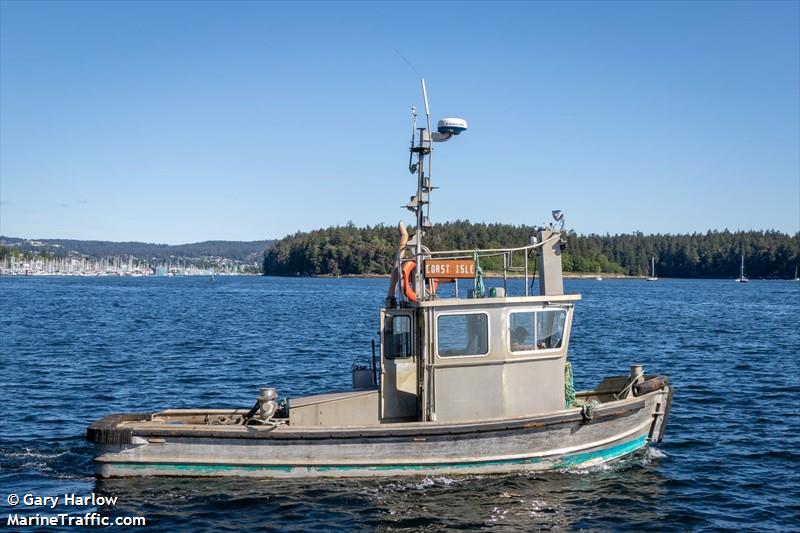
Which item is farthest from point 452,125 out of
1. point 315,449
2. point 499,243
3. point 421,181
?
point 499,243

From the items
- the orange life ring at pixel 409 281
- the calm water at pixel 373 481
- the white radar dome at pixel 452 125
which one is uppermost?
the white radar dome at pixel 452 125

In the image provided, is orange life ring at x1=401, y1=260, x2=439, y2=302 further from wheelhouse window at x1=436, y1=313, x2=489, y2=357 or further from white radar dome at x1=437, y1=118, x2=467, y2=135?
white radar dome at x1=437, y1=118, x2=467, y2=135

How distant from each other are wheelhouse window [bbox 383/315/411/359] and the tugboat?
0.8 inches

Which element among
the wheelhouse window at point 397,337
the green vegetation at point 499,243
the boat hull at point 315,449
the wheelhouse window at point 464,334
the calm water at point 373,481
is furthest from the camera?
the green vegetation at point 499,243

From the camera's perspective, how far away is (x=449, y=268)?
14.0 m

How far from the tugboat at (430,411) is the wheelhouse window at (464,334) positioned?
21 mm

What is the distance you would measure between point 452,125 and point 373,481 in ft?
21.3

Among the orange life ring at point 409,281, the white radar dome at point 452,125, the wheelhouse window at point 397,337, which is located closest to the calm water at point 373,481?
the wheelhouse window at point 397,337

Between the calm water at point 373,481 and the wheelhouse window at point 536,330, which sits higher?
the wheelhouse window at point 536,330

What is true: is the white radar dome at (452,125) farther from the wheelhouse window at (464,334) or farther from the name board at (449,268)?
the wheelhouse window at (464,334)

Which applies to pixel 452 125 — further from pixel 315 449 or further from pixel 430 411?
pixel 315 449

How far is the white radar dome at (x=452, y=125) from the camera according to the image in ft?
45.8

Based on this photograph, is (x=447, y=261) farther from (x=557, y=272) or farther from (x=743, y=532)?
(x=743, y=532)

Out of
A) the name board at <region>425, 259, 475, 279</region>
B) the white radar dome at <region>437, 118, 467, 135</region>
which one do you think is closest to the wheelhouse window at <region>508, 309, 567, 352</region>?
the name board at <region>425, 259, 475, 279</region>
